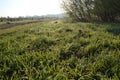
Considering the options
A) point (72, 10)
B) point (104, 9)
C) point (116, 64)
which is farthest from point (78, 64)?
point (72, 10)

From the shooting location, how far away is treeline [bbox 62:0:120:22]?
70.1 ft

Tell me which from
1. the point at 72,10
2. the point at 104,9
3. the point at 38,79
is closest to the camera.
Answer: the point at 38,79

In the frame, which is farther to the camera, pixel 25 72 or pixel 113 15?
pixel 113 15

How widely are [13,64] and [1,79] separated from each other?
1058mm

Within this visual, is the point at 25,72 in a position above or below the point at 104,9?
below

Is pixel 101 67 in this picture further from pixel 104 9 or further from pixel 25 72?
pixel 104 9

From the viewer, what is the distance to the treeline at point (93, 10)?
70.1 feet

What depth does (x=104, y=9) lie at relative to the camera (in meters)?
22.4

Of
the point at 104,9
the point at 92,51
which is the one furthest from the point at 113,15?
the point at 92,51

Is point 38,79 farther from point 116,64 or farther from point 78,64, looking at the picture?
point 116,64

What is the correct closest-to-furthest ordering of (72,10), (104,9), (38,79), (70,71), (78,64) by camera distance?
1. (38,79)
2. (70,71)
3. (78,64)
4. (104,9)
5. (72,10)

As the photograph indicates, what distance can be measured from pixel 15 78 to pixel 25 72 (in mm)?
416

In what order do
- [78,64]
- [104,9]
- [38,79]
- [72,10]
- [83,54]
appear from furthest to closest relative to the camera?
[72,10], [104,9], [83,54], [78,64], [38,79]

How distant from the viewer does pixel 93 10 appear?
2459 centimetres
